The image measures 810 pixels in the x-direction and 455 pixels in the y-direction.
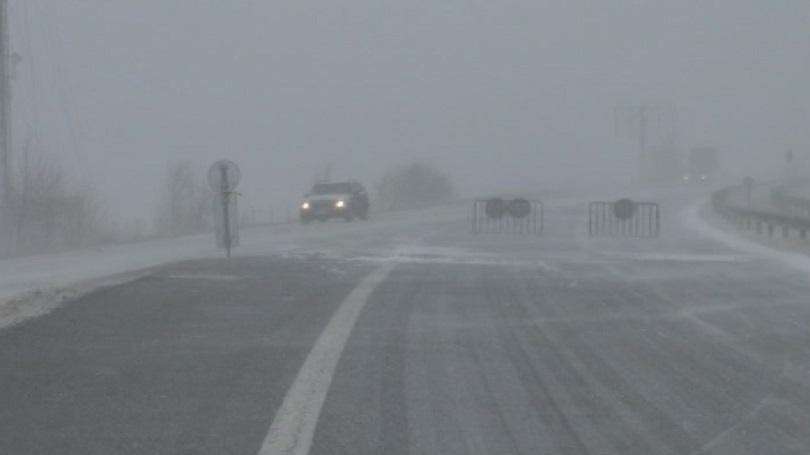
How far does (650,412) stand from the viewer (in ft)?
33.0

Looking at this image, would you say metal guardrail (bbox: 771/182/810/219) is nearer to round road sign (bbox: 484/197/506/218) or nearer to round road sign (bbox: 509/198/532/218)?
round road sign (bbox: 509/198/532/218)

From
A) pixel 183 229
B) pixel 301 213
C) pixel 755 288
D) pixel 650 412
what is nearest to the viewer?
pixel 650 412

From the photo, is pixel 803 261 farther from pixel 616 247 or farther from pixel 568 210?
pixel 568 210

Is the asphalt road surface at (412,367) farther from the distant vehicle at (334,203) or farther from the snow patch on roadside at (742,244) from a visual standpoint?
the distant vehicle at (334,203)

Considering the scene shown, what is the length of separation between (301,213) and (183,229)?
6.32 m

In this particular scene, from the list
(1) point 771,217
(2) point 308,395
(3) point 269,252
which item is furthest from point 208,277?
(1) point 771,217

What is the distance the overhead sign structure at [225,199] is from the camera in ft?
97.9

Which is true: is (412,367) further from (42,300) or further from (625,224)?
(625,224)

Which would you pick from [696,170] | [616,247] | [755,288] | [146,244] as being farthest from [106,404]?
[696,170]

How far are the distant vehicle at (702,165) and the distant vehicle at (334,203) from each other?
8689 centimetres

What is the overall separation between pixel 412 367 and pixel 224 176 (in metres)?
18.1

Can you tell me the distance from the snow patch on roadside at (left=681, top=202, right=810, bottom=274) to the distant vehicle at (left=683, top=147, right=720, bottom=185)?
82357 millimetres

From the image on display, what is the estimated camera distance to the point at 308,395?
10555 millimetres

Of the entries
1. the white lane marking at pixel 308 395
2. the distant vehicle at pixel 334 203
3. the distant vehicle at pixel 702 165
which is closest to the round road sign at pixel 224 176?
the white lane marking at pixel 308 395
